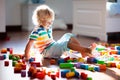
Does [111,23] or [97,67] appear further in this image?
[111,23]

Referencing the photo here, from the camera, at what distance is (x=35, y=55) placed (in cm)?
228

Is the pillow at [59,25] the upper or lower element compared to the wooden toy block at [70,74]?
upper

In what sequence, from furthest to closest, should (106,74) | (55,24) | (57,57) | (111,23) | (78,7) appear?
1. (55,24)
2. (78,7)
3. (111,23)
4. (57,57)
5. (106,74)

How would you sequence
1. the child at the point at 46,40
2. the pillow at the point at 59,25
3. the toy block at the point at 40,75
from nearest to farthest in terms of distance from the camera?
the toy block at the point at 40,75 → the child at the point at 46,40 → the pillow at the point at 59,25

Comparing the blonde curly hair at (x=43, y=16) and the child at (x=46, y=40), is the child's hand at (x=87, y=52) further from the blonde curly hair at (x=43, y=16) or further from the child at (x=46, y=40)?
the blonde curly hair at (x=43, y=16)

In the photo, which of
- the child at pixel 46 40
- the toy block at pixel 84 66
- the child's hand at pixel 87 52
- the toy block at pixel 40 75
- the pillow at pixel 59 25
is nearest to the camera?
the toy block at pixel 40 75

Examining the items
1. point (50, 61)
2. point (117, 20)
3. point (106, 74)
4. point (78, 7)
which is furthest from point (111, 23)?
point (106, 74)

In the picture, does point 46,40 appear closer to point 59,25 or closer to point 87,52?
Answer: point 87,52

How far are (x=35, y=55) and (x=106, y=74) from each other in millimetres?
741

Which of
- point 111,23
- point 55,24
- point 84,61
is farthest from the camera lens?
point 55,24

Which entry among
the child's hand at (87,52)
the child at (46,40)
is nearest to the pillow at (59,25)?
the child at (46,40)

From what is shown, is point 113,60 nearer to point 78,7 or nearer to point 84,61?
point 84,61

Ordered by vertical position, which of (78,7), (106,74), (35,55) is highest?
(78,7)

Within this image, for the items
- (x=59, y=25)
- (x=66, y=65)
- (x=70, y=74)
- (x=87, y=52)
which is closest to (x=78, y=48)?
(x=87, y=52)
